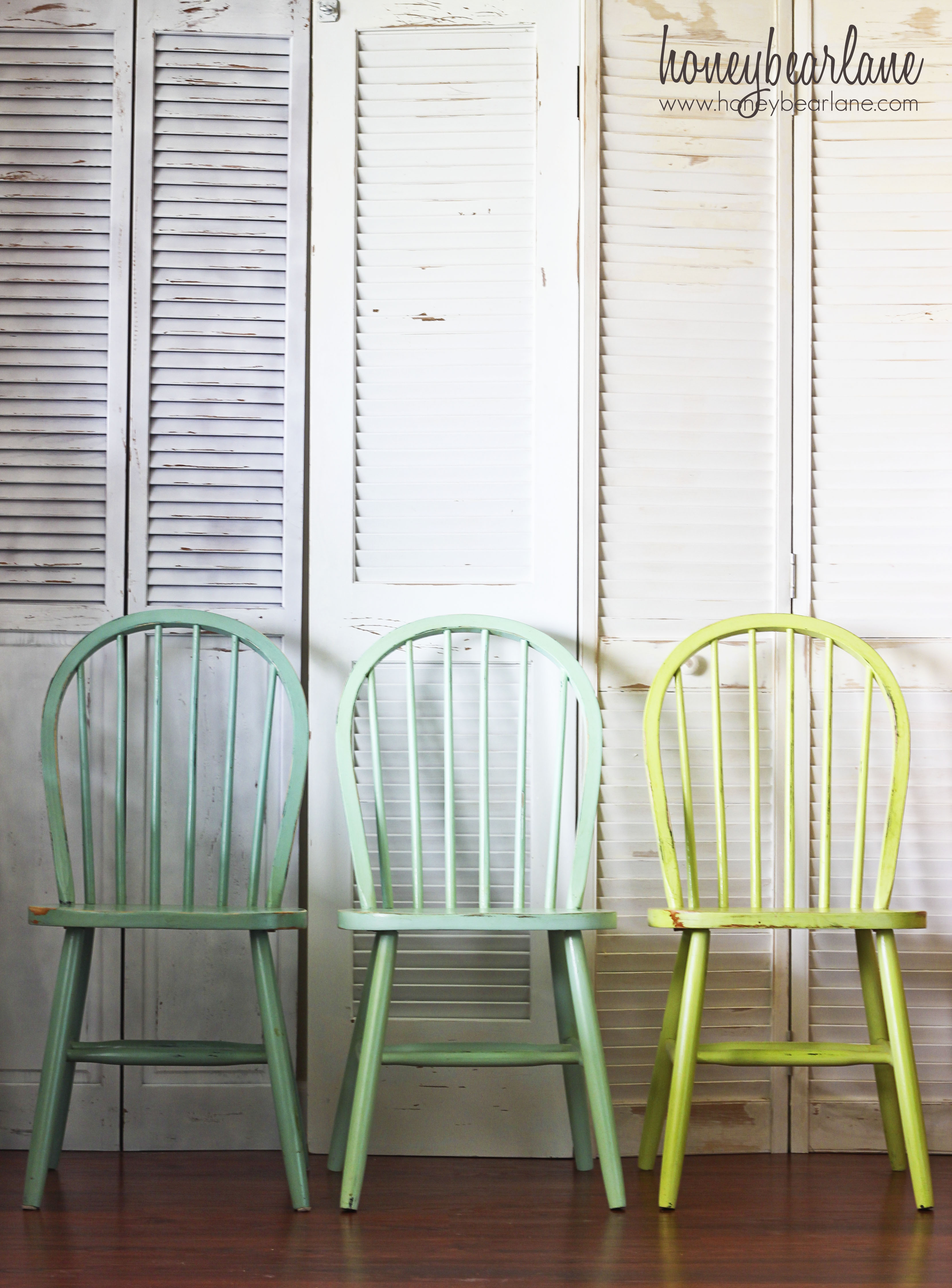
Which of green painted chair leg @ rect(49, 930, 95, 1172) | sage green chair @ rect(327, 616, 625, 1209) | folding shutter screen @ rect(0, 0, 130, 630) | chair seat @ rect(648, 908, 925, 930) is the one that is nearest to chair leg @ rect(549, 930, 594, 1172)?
sage green chair @ rect(327, 616, 625, 1209)

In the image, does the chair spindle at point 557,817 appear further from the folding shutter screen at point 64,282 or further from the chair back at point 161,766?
the folding shutter screen at point 64,282

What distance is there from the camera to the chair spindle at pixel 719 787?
1743mm

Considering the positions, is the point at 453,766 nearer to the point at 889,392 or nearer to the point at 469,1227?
the point at 469,1227

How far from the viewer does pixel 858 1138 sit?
72.4 inches

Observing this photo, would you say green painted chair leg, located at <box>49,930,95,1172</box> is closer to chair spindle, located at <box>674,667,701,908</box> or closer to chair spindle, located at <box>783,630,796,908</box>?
chair spindle, located at <box>674,667,701,908</box>

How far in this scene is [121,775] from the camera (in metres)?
1.75

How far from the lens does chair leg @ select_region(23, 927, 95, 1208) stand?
1496mm

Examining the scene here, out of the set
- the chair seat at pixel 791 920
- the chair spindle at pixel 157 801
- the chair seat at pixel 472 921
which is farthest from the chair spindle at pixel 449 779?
the chair spindle at pixel 157 801

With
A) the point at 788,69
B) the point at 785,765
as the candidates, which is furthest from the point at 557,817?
the point at 788,69

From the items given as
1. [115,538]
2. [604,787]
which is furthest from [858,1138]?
[115,538]

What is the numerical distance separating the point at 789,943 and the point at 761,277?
1.17 meters

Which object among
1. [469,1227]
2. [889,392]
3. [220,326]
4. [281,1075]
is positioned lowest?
[469,1227]

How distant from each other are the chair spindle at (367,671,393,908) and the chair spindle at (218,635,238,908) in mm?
220

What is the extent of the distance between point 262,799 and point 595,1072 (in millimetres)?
656
